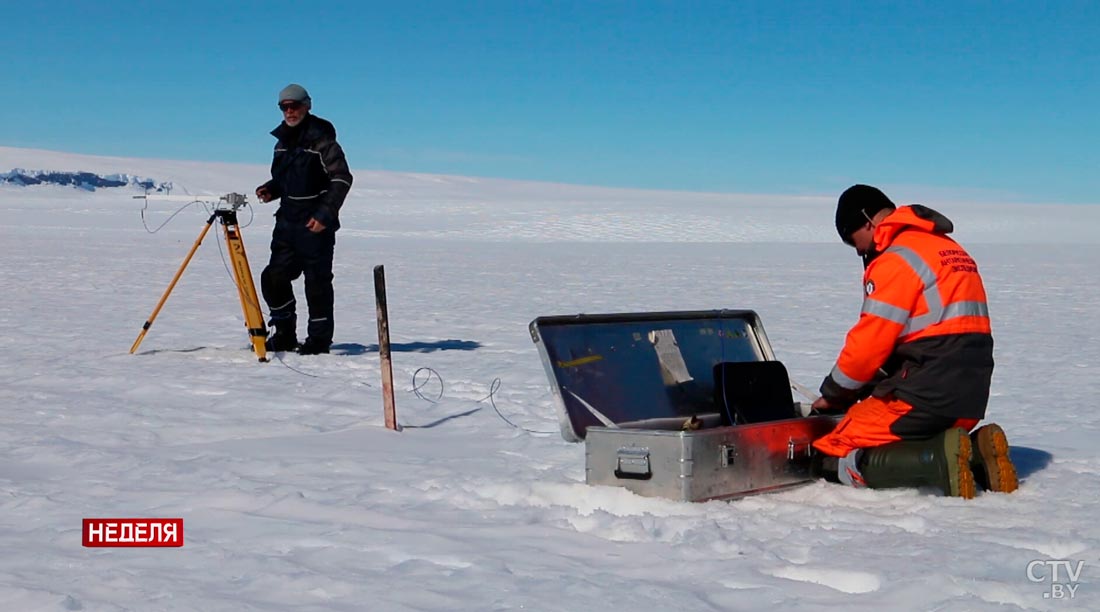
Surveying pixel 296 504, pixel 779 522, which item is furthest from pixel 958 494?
pixel 296 504

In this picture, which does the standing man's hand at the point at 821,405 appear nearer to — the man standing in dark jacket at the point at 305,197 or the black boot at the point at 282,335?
the man standing in dark jacket at the point at 305,197

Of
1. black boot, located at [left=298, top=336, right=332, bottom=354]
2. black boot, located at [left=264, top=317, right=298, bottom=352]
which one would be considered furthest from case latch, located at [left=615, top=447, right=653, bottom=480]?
black boot, located at [left=264, top=317, right=298, bottom=352]

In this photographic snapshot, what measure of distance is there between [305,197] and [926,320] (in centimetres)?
419

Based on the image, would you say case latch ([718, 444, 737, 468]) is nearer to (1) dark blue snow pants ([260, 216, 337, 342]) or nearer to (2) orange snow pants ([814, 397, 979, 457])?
(2) orange snow pants ([814, 397, 979, 457])

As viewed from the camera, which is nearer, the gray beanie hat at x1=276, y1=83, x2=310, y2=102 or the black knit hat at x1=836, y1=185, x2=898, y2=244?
the black knit hat at x1=836, y1=185, x2=898, y2=244

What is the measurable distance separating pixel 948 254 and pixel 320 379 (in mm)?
3606

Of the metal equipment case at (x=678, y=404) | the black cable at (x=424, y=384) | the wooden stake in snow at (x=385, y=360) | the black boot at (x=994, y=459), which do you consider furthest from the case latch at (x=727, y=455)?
the black cable at (x=424, y=384)

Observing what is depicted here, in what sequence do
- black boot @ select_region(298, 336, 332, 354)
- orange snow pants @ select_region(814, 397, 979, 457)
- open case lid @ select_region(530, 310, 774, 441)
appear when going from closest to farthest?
orange snow pants @ select_region(814, 397, 979, 457) < open case lid @ select_region(530, 310, 774, 441) < black boot @ select_region(298, 336, 332, 354)

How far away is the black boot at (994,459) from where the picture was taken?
3555 mm

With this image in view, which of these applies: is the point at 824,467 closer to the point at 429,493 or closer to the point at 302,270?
the point at 429,493

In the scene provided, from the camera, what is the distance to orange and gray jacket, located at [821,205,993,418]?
3547mm

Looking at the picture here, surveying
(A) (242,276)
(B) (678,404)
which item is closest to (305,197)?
(A) (242,276)
